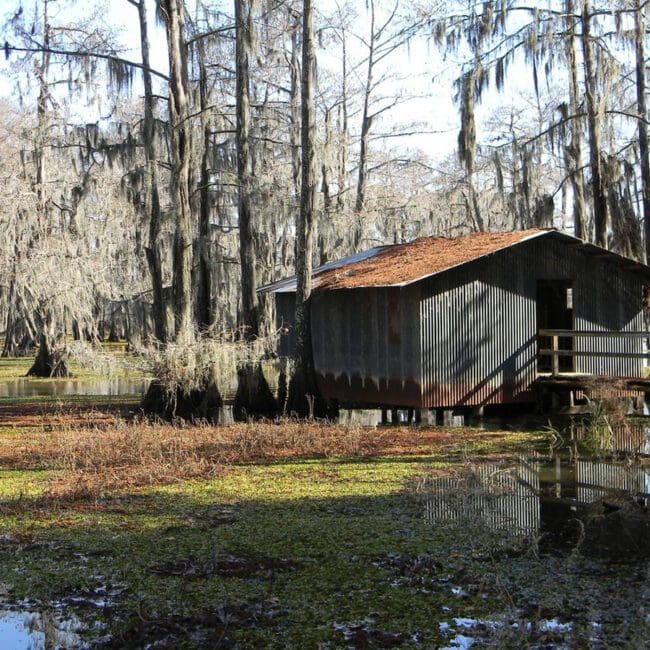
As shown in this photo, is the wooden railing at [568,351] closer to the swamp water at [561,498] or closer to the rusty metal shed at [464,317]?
the rusty metal shed at [464,317]

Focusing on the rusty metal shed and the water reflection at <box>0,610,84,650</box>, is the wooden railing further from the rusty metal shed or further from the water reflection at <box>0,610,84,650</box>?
the water reflection at <box>0,610,84,650</box>

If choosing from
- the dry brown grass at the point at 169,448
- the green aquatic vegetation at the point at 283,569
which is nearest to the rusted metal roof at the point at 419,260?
the dry brown grass at the point at 169,448

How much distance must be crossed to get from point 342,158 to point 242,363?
19395mm

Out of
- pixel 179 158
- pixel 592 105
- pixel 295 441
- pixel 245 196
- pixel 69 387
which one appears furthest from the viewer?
pixel 69 387

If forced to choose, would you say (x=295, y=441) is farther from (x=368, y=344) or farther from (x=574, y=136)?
(x=574, y=136)

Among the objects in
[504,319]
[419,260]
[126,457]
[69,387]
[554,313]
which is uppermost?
[419,260]

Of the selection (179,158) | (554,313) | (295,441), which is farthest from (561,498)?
(554,313)

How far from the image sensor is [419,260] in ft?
59.5

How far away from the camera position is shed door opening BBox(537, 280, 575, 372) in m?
19.6

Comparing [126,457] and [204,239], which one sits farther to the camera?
[204,239]

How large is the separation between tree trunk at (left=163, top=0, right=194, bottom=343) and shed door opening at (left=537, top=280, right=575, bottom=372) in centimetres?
760

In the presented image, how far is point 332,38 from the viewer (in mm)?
27516

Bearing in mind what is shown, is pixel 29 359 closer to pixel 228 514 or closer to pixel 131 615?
pixel 228 514

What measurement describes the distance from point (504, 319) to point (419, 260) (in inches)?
79.6
